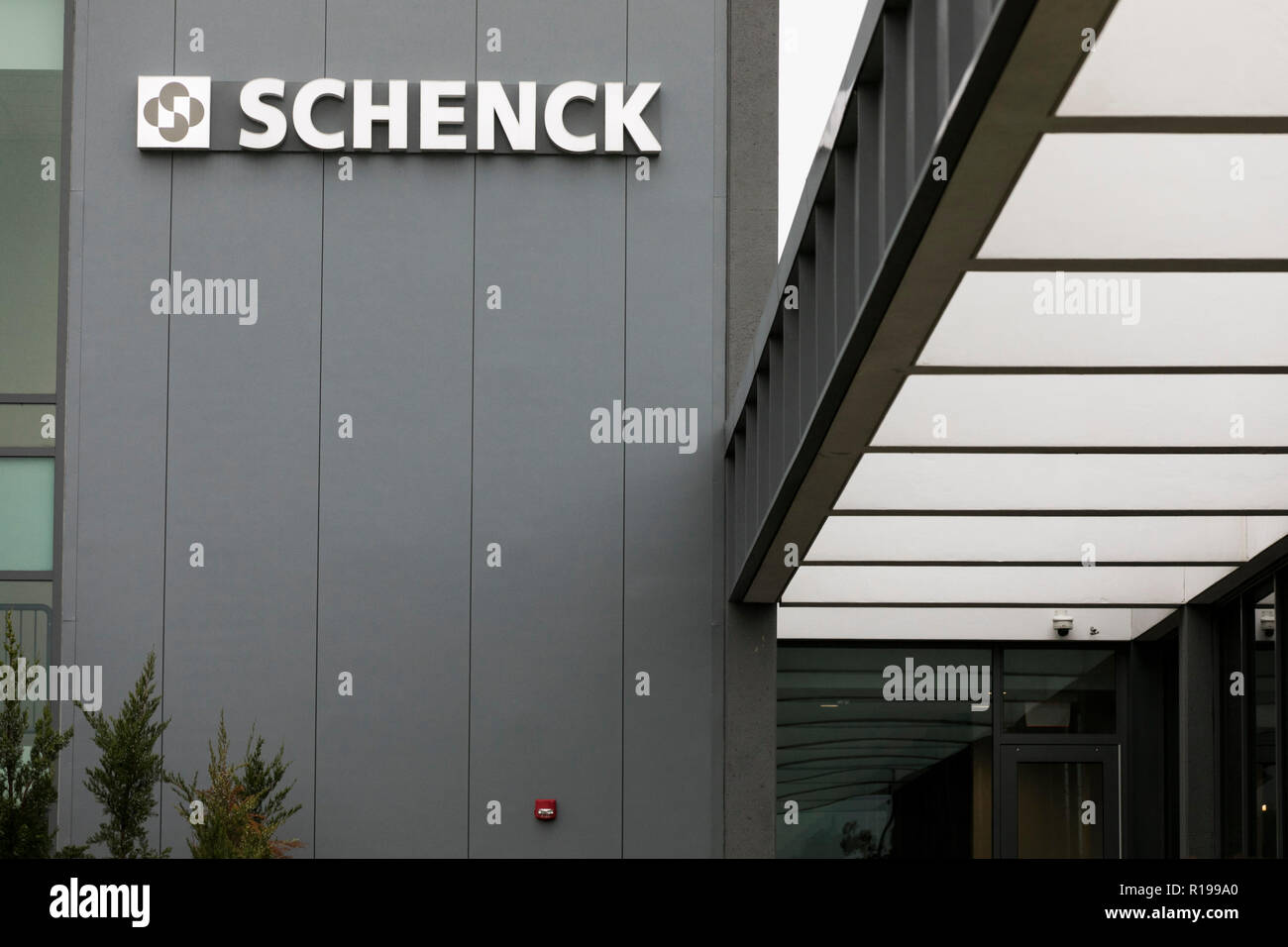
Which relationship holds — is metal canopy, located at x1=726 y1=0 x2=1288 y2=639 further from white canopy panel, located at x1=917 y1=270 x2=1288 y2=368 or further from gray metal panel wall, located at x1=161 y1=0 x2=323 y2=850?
gray metal panel wall, located at x1=161 y1=0 x2=323 y2=850

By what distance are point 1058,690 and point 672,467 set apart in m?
4.28

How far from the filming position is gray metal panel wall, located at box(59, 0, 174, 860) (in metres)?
13.8

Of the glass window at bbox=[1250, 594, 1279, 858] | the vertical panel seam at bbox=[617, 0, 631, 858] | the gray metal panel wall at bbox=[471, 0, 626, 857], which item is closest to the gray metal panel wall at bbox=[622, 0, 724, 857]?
the vertical panel seam at bbox=[617, 0, 631, 858]

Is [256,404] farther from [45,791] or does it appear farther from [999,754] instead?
[999,754]

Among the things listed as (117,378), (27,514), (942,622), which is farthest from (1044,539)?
(27,514)

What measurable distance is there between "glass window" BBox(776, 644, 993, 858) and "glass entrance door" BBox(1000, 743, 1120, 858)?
8.5 inches

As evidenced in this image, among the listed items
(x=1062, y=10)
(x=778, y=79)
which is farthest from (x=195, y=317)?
(x=1062, y=10)

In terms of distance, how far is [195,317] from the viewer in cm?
1413

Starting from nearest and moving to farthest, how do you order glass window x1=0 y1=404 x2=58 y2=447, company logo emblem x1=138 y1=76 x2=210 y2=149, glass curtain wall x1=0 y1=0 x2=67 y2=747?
glass curtain wall x1=0 y1=0 x2=67 y2=747 → glass window x1=0 y1=404 x2=58 y2=447 → company logo emblem x1=138 y1=76 x2=210 y2=149

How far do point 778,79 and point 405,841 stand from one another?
23.2 feet

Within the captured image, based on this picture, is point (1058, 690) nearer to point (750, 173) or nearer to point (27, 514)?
point (750, 173)

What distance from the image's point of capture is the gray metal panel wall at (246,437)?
45.1 feet

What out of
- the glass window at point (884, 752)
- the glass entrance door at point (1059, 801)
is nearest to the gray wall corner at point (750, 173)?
the glass window at point (884, 752)

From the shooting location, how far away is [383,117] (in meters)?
14.2
